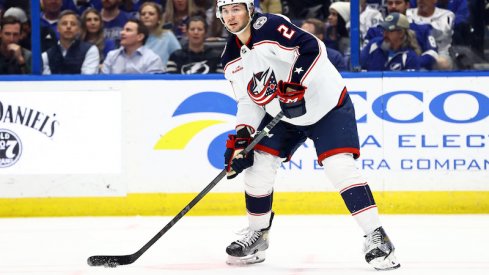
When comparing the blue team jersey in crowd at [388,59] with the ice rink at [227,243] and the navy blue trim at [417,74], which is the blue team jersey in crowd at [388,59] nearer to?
the navy blue trim at [417,74]

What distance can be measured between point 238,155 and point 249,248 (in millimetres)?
414

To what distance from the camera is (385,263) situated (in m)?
3.96

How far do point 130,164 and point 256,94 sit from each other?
2121 millimetres

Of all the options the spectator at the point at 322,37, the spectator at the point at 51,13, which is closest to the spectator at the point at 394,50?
the spectator at the point at 322,37

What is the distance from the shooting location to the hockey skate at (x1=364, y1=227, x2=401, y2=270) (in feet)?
12.9

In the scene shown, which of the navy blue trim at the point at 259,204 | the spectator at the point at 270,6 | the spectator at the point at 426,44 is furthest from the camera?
the spectator at the point at 270,6

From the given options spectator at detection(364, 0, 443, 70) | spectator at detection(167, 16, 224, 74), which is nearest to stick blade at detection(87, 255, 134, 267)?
spectator at detection(167, 16, 224, 74)

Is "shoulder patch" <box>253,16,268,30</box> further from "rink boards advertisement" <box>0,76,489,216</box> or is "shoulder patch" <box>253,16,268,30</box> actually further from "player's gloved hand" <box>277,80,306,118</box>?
"rink boards advertisement" <box>0,76,489,216</box>

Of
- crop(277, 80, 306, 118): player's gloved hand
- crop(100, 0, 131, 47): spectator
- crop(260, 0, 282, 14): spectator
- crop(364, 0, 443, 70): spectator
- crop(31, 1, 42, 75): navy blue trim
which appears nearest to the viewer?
crop(277, 80, 306, 118): player's gloved hand

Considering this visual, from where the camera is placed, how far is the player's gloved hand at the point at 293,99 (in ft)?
12.8

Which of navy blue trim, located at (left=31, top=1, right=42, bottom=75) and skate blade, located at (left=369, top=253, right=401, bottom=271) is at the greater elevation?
navy blue trim, located at (left=31, top=1, right=42, bottom=75)

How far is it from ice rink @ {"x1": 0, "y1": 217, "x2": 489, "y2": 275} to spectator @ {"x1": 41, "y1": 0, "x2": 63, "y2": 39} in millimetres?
1244

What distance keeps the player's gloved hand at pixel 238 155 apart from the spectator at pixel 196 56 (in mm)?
2031

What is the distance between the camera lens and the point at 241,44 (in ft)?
13.5
